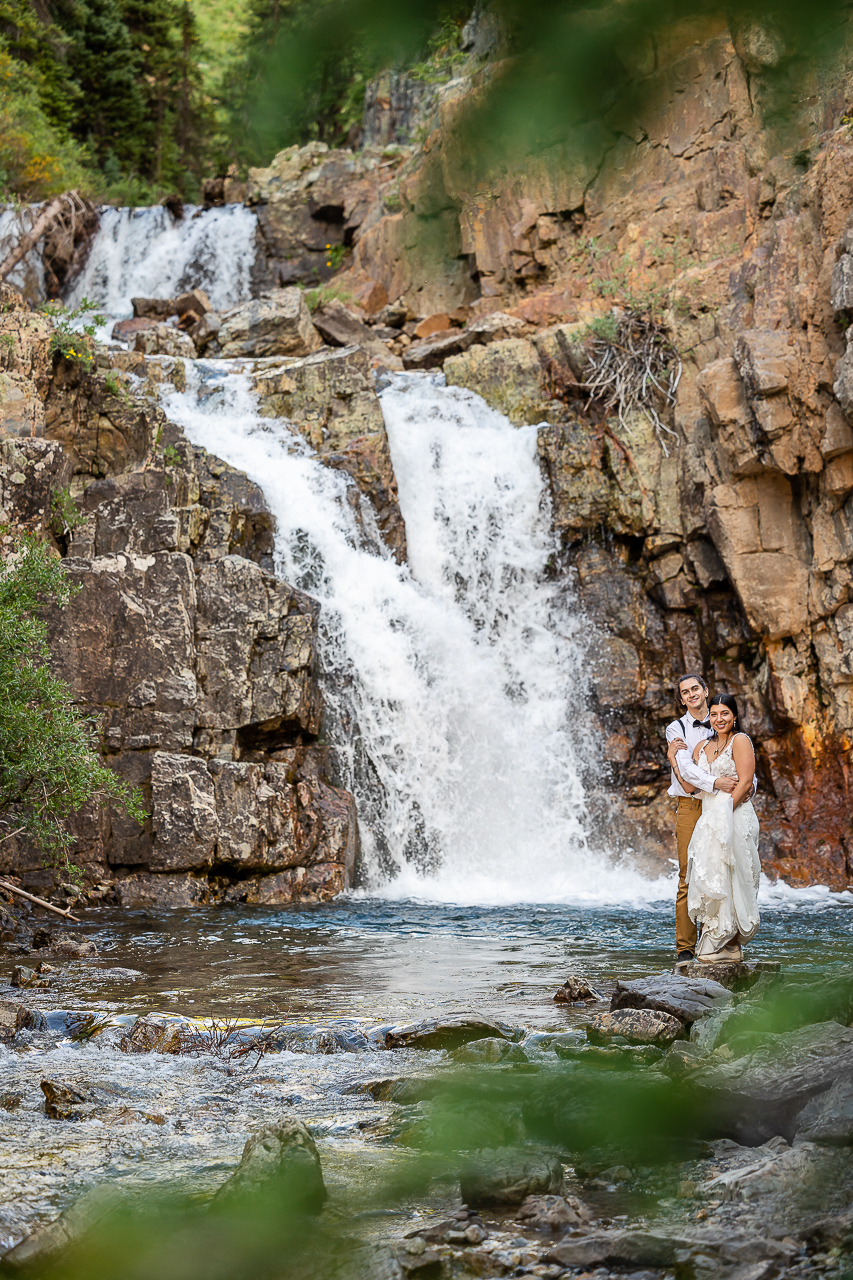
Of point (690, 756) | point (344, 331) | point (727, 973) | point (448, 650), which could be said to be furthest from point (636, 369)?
point (727, 973)

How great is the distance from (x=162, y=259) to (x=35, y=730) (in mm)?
19546

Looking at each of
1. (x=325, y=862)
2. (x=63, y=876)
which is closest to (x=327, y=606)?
(x=325, y=862)

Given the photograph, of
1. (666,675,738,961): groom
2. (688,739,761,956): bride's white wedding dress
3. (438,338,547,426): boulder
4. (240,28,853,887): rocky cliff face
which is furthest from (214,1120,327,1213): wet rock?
(438,338,547,426): boulder

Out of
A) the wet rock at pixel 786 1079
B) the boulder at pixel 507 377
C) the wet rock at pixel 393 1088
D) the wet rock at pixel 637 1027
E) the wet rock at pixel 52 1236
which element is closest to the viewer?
the wet rock at pixel 52 1236

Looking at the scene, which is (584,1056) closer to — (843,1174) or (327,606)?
(843,1174)

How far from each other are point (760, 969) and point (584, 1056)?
264 centimetres

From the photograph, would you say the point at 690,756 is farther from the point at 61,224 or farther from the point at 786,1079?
the point at 61,224

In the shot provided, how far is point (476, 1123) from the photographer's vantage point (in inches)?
69.1

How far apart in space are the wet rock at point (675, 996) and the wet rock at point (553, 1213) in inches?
110

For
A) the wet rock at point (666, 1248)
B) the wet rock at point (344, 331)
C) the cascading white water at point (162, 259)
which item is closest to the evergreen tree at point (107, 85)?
the cascading white water at point (162, 259)

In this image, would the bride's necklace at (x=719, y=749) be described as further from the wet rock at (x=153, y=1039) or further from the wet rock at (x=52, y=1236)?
the wet rock at (x=52, y=1236)

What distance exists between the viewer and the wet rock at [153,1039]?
239 inches

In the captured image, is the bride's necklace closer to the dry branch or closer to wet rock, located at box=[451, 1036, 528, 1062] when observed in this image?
wet rock, located at box=[451, 1036, 528, 1062]

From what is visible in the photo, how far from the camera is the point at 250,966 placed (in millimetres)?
8531
